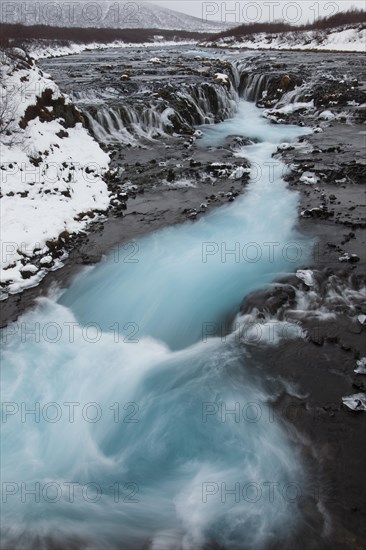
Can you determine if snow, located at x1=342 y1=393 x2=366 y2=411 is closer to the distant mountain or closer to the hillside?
the hillside

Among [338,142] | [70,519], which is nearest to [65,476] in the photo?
[70,519]

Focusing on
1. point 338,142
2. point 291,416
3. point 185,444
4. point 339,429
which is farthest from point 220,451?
point 338,142

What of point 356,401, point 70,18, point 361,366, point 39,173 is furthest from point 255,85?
point 70,18

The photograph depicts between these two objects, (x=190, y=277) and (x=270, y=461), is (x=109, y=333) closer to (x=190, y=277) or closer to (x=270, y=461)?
(x=190, y=277)

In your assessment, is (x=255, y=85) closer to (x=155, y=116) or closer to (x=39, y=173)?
(x=155, y=116)

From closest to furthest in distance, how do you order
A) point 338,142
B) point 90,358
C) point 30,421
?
point 30,421 < point 90,358 < point 338,142

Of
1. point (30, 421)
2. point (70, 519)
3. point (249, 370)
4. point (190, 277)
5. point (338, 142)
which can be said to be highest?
point (338, 142)

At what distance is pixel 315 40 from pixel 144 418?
6131 centimetres

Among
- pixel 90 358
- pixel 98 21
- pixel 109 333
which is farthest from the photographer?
pixel 98 21

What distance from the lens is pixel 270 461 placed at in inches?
204

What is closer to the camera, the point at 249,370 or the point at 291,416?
the point at 291,416

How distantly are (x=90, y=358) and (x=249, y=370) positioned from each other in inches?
110

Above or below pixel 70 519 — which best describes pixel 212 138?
above

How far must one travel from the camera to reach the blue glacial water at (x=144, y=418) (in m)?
4.66
